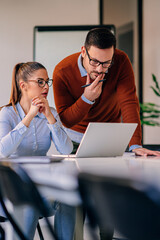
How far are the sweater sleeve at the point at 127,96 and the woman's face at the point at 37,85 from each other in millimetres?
453

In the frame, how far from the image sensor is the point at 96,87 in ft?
5.16

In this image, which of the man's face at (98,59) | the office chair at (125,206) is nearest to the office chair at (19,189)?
the office chair at (125,206)

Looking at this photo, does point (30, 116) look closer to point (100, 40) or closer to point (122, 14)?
point (100, 40)

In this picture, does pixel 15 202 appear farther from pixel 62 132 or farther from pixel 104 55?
pixel 104 55

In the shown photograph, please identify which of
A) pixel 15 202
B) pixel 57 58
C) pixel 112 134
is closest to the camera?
pixel 15 202

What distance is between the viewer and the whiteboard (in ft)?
11.7

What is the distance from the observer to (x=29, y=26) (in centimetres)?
388

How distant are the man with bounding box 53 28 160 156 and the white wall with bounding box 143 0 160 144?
78.3 inches

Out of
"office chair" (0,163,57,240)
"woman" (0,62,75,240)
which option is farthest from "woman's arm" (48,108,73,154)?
"office chair" (0,163,57,240)

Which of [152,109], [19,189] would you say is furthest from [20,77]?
[152,109]

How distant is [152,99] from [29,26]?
178 cm

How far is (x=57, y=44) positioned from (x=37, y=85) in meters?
2.07

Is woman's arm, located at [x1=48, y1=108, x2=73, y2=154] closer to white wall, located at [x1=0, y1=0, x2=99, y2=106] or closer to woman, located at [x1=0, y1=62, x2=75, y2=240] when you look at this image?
woman, located at [x1=0, y1=62, x2=75, y2=240]

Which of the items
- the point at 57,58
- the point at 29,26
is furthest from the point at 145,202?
the point at 29,26
